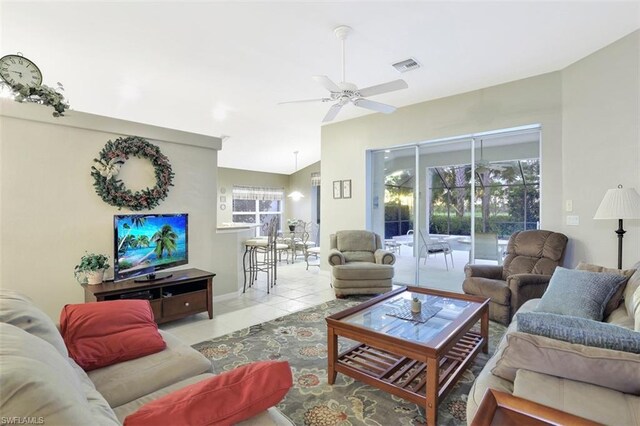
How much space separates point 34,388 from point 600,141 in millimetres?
4841

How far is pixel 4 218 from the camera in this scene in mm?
2881

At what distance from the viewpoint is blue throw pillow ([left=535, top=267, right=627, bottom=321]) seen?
2266 mm

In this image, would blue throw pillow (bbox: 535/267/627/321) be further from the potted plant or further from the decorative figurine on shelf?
the potted plant

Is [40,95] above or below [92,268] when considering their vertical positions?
above

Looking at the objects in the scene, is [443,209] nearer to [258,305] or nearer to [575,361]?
[258,305]

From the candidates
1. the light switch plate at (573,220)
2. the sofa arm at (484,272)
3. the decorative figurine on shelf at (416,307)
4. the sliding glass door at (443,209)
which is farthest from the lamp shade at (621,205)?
the decorative figurine on shelf at (416,307)

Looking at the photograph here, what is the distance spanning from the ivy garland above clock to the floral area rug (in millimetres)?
2566

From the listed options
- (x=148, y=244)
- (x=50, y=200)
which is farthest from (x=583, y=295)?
(x=50, y=200)

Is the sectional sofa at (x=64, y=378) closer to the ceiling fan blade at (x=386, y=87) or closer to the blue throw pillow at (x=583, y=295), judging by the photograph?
the blue throw pillow at (x=583, y=295)

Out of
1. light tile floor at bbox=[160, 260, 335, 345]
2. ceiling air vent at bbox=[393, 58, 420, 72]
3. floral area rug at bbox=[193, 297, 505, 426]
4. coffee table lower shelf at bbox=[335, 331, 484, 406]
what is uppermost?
ceiling air vent at bbox=[393, 58, 420, 72]

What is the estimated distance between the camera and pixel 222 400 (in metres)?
0.94

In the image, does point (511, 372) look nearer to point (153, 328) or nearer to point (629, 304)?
point (629, 304)

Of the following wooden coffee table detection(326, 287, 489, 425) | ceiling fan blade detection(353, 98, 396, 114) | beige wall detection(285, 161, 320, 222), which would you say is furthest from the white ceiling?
beige wall detection(285, 161, 320, 222)

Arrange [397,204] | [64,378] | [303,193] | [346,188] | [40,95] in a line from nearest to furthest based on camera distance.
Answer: [64,378], [40,95], [397,204], [346,188], [303,193]
